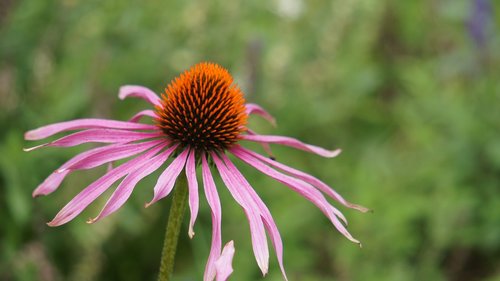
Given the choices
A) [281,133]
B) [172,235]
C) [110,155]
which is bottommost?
[281,133]

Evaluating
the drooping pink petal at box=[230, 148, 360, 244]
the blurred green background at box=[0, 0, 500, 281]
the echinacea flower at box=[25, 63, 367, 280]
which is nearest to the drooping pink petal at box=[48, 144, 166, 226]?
the echinacea flower at box=[25, 63, 367, 280]

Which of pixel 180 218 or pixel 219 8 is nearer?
pixel 180 218

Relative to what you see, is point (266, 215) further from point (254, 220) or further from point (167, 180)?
point (167, 180)

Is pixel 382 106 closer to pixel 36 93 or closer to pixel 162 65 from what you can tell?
pixel 162 65

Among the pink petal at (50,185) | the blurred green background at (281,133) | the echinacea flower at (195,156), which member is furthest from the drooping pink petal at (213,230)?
the blurred green background at (281,133)

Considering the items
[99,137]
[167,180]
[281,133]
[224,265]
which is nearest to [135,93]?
[99,137]

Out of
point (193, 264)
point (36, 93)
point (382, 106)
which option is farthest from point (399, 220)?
point (382, 106)
